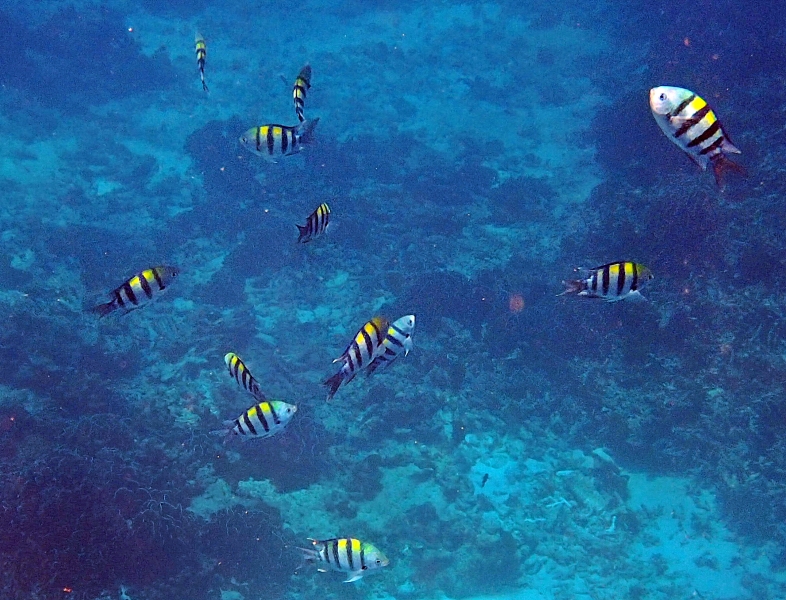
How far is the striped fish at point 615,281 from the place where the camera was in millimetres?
4168

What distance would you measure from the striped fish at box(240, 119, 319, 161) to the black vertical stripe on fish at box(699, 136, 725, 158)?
3.96 metres

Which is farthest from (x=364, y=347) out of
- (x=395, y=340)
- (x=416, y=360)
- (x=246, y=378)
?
(x=416, y=360)

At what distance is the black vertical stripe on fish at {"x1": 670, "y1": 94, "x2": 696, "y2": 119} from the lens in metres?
2.98

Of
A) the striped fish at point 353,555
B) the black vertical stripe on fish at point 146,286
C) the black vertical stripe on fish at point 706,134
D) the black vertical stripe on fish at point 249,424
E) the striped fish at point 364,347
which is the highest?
the black vertical stripe on fish at point 146,286

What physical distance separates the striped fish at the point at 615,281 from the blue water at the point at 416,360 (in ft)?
13.4

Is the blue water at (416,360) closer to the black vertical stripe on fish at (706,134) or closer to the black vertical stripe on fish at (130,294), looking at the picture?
the black vertical stripe on fish at (130,294)

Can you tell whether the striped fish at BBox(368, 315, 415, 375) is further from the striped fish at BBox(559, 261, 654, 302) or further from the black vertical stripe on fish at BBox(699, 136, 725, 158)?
the black vertical stripe on fish at BBox(699, 136, 725, 158)

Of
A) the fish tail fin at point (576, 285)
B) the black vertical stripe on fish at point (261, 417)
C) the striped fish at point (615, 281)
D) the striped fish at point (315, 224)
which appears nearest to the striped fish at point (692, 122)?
the striped fish at point (615, 281)

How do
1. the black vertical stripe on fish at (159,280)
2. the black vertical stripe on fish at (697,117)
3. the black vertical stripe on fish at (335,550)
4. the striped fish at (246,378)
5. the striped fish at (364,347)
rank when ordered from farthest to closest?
the striped fish at (246,378) → the black vertical stripe on fish at (159,280) → the black vertical stripe on fish at (335,550) → the striped fish at (364,347) → the black vertical stripe on fish at (697,117)

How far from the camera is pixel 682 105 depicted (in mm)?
2984

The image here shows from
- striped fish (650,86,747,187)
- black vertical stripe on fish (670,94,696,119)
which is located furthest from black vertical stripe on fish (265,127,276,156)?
black vertical stripe on fish (670,94,696,119)

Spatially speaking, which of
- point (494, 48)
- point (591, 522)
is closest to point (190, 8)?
point (494, 48)

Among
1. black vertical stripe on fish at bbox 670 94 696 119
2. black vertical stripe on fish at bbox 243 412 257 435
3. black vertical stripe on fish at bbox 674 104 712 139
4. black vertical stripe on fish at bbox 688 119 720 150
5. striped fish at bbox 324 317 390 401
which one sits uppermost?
black vertical stripe on fish at bbox 670 94 696 119

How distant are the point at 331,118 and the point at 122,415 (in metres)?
18.7
